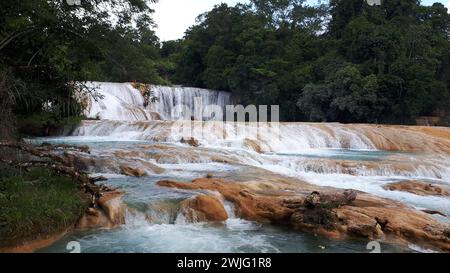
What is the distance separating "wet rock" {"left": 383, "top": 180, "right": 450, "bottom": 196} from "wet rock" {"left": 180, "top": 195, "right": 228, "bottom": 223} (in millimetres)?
4862

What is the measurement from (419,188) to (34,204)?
317 inches

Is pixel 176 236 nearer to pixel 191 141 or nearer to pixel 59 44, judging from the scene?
pixel 59 44

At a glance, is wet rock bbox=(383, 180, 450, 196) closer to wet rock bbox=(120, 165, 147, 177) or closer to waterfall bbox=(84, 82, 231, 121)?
wet rock bbox=(120, 165, 147, 177)

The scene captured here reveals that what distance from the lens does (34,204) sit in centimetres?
588

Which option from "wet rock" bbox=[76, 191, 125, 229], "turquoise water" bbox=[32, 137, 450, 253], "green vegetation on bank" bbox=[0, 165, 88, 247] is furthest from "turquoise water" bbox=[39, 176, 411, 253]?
"green vegetation on bank" bbox=[0, 165, 88, 247]

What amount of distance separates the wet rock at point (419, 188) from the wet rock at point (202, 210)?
16.0ft

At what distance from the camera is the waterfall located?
24.6 m

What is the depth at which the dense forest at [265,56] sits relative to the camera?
7.50 meters

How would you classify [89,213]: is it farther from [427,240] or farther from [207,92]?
[207,92]

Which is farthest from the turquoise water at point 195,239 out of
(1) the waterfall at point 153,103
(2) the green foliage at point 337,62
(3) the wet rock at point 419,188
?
(2) the green foliage at point 337,62

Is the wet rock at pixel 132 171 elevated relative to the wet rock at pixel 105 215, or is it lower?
elevated

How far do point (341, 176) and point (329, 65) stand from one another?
21.1 meters

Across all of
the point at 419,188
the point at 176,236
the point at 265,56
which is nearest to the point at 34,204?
the point at 176,236

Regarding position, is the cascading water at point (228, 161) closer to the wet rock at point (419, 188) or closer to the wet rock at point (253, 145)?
the wet rock at point (253, 145)
